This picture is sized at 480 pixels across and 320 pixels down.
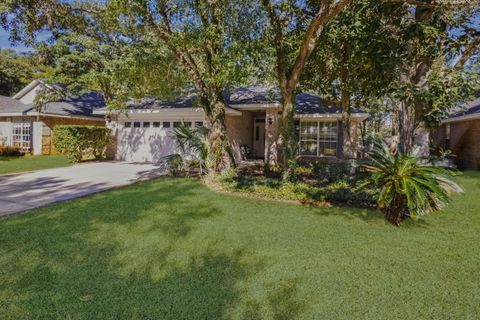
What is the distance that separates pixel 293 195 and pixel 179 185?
3993 millimetres

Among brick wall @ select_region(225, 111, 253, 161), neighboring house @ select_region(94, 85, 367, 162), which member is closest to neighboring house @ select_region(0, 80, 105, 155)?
neighboring house @ select_region(94, 85, 367, 162)

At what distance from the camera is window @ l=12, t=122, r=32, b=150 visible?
20.7 metres

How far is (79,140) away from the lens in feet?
53.8

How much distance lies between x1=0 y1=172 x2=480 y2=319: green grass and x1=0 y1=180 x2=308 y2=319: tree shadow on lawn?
19 millimetres

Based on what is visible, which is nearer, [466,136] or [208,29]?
[208,29]

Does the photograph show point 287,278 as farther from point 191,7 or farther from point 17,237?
point 191,7

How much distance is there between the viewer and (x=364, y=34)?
8.19 metres

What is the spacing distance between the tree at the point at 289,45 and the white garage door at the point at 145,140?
7.52m

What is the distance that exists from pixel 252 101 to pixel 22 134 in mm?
16644

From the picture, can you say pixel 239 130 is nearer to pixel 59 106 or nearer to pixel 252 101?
pixel 252 101

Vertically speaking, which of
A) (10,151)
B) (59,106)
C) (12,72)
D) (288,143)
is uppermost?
(12,72)

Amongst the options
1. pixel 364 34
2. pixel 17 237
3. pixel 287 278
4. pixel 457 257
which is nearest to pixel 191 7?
pixel 364 34

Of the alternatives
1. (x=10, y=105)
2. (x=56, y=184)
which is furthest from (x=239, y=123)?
(x=10, y=105)

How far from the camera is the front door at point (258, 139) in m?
19.7
